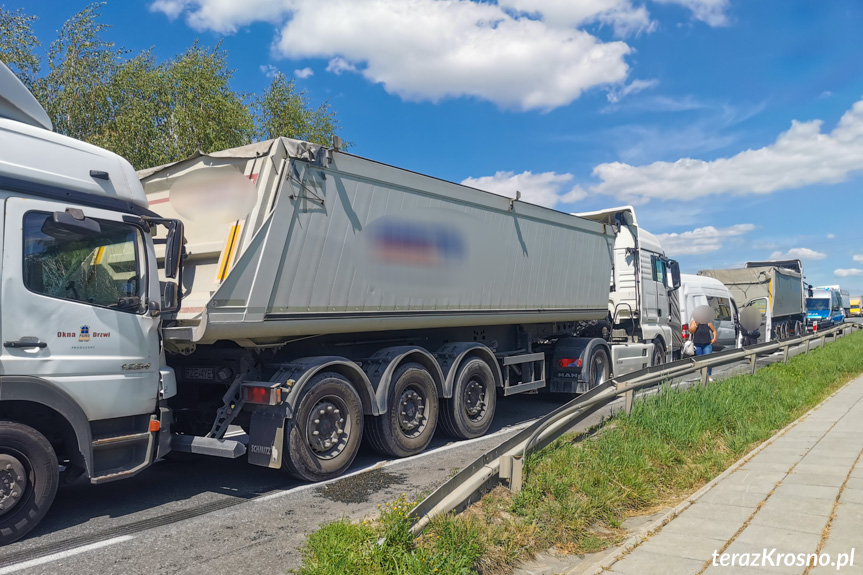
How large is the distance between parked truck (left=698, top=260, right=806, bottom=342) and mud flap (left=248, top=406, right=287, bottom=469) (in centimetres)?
2197

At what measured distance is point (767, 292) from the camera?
27.0 m

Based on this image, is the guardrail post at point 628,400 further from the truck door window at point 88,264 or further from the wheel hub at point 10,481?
the wheel hub at point 10,481

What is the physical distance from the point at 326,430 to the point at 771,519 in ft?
12.5

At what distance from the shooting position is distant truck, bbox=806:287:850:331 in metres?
41.1

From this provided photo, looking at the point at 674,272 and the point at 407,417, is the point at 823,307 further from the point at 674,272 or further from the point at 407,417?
the point at 407,417

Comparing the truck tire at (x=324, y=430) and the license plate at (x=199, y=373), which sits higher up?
the license plate at (x=199, y=373)

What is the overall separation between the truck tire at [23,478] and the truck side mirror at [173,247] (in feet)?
5.17

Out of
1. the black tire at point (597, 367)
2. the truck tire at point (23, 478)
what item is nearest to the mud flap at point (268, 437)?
the truck tire at point (23, 478)

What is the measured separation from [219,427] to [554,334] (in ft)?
21.8

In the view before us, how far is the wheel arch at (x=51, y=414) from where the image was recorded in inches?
178

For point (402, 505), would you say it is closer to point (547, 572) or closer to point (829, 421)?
point (547, 572)

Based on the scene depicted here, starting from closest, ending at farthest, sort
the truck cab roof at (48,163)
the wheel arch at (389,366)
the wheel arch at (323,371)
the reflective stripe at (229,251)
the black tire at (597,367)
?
the truck cab roof at (48,163), the reflective stripe at (229,251), the wheel arch at (323,371), the wheel arch at (389,366), the black tire at (597,367)

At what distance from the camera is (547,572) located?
13.3 feet

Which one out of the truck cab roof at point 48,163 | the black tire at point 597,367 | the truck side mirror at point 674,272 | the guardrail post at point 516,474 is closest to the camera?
the truck cab roof at point 48,163
